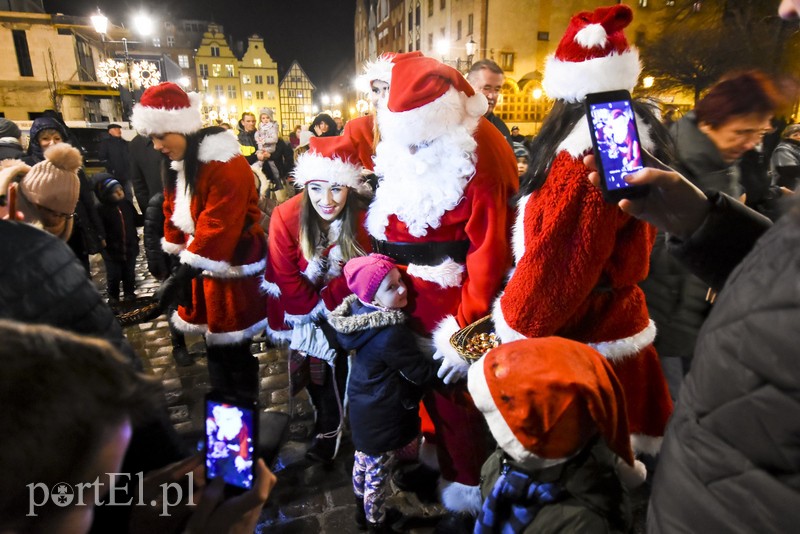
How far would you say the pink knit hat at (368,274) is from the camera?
98.1 inches

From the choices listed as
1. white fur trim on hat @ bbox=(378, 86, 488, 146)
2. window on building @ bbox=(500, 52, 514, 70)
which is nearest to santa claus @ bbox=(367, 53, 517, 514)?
white fur trim on hat @ bbox=(378, 86, 488, 146)

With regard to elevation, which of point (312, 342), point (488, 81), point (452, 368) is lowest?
point (312, 342)

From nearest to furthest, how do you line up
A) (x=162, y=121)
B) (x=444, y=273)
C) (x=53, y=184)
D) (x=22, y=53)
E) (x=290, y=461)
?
(x=53, y=184), (x=444, y=273), (x=290, y=461), (x=162, y=121), (x=22, y=53)

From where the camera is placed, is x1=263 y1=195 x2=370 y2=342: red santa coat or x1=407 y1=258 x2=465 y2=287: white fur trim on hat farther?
x1=263 y1=195 x2=370 y2=342: red santa coat

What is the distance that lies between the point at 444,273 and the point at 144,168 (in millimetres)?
5261

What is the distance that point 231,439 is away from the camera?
1336mm

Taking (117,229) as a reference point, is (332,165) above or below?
above

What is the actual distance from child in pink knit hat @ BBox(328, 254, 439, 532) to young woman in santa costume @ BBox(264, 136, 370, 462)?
0.53m

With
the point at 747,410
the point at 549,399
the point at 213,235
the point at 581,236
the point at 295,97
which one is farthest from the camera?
the point at 295,97

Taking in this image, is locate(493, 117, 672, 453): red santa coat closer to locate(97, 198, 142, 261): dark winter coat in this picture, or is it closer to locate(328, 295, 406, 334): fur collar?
locate(328, 295, 406, 334): fur collar

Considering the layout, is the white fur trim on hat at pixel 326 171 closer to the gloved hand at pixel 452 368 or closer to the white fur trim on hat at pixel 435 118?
the white fur trim on hat at pixel 435 118

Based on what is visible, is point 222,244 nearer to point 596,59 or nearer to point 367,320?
point 367,320

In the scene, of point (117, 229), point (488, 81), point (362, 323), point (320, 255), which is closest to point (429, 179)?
point (362, 323)

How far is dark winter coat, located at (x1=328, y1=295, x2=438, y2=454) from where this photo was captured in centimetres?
249
